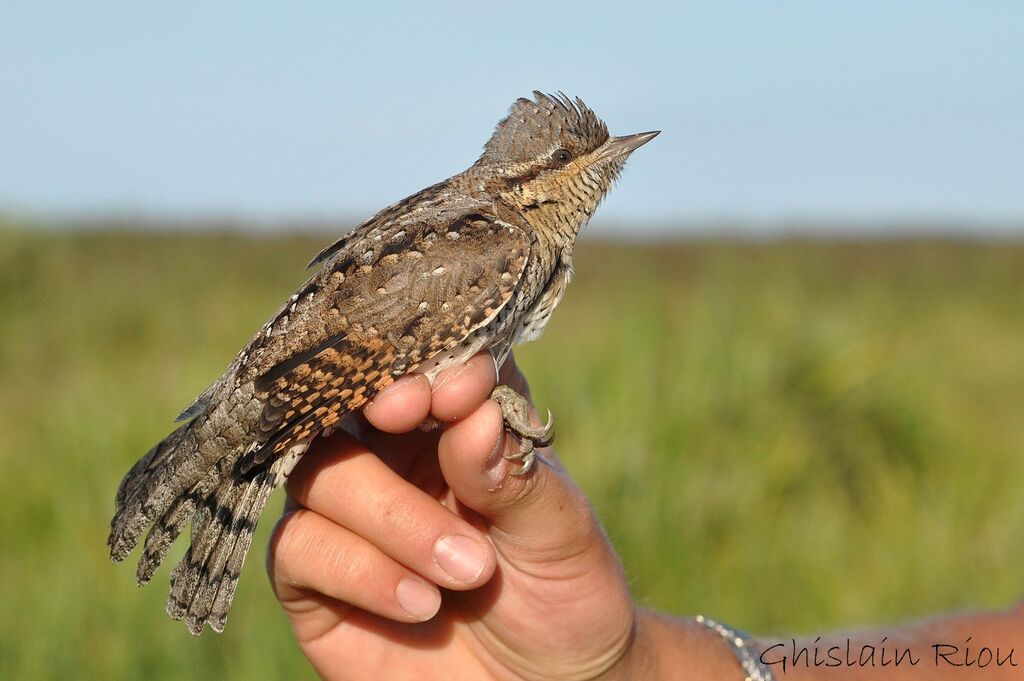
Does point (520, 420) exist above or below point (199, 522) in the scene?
below

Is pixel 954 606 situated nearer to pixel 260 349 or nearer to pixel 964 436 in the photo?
pixel 964 436

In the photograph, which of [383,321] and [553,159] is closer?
[383,321]

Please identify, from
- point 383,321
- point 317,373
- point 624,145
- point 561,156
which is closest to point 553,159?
point 561,156

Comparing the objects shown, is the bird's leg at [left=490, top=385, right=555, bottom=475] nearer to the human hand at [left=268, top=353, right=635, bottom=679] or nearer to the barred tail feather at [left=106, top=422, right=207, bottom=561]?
the human hand at [left=268, top=353, right=635, bottom=679]

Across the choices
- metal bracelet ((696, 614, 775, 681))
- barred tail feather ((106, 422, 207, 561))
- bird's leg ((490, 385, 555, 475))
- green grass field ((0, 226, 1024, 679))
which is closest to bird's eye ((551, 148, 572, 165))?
bird's leg ((490, 385, 555, 475))

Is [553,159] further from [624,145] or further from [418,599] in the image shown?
[418,599]

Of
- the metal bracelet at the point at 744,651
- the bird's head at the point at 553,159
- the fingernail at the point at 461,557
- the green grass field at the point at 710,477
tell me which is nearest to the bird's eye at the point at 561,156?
the bird's head at the point at 553,159

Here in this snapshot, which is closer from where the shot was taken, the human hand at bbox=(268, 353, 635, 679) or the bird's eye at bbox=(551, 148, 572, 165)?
the human hand at bbox=(268, 353, 635, 679)
